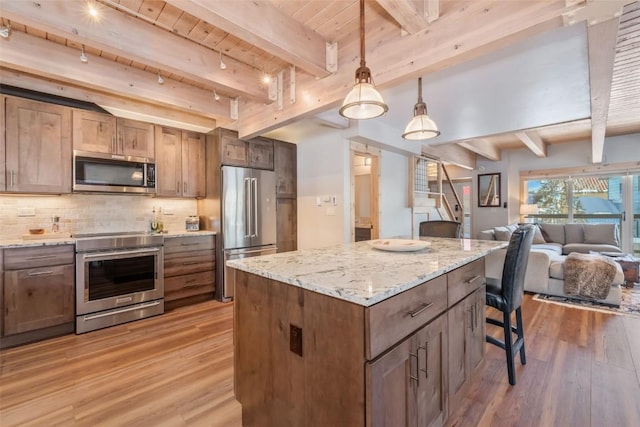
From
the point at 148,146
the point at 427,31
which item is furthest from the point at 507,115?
the point at 148,146

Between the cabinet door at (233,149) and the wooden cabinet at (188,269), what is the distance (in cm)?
107

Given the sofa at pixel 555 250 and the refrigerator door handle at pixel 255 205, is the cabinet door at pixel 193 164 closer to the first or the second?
the refrigerator door handle at pixel 255 205

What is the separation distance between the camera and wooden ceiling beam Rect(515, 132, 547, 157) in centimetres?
512

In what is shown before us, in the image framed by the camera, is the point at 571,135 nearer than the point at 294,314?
No

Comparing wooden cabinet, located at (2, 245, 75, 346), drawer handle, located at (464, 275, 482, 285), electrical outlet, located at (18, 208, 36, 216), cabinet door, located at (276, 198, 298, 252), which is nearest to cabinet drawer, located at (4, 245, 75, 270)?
wooden cabinet, located at (2, 245, 75, 346)

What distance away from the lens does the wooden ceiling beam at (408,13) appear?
172 centimetres

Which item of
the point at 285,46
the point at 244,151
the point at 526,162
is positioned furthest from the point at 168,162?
the point at 526,162

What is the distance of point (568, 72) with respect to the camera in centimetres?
264

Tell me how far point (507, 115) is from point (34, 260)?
5.44 metres

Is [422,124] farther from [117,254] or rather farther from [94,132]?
[94,132]

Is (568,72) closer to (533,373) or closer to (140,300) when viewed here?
(533,373)

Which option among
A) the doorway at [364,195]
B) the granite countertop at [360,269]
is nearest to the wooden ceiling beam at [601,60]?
the granite countertop at [360,269]

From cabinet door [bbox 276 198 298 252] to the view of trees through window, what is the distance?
6470mm

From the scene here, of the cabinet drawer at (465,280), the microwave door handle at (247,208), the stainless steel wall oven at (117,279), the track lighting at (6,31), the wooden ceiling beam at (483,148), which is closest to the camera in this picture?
the cabinet drawer at (465,280)
